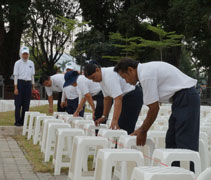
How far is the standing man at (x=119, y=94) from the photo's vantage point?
250 inches

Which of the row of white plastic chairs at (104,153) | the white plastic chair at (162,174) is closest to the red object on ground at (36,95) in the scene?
the row of white plastic chairs at (104,153)

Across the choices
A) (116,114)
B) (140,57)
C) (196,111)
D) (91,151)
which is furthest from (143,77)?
(140,57)

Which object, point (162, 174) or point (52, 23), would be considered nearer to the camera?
point (162, 174)

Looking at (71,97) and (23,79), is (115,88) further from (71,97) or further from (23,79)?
(23,79)

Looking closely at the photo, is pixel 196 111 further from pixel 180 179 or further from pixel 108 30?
pixel 108 30

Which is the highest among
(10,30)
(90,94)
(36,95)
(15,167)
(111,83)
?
(10,30)

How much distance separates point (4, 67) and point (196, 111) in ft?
90.8

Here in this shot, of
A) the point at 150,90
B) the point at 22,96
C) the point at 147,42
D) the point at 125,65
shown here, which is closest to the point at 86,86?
the point at 22,96

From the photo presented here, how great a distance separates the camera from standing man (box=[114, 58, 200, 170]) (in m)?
4.66

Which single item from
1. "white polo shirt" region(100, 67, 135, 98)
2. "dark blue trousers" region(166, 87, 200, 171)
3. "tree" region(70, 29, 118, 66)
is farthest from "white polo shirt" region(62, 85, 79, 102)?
"tree" region(70, 29, 118, 66)

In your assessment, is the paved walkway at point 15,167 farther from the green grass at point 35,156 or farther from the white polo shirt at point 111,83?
the white polo shirt at point 111,83

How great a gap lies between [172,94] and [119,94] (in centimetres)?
154

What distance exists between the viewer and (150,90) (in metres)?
4.60

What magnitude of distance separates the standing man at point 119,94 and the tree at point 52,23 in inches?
978
